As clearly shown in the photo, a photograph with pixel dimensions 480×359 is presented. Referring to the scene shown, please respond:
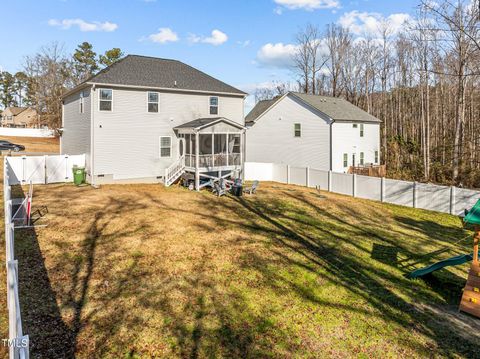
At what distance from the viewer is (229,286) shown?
28.9ft

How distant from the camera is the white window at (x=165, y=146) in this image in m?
22.5

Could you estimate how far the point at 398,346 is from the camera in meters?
6.77

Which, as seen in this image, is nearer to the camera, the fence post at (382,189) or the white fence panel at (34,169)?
the white fence panel at (34,169)

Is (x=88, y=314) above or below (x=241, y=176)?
below

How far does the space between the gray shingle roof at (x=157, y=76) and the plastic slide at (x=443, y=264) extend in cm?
1795

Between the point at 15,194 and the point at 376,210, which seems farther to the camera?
the point at 376,210

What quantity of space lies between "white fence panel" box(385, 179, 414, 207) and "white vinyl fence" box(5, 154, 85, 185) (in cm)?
1885

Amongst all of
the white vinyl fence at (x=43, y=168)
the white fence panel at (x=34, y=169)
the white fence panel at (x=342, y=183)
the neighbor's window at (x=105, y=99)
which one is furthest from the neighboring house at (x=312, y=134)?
the white fence panel at (x=34, y=169)

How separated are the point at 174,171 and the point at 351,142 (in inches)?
635

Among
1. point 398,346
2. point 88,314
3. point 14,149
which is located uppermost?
point 14,149

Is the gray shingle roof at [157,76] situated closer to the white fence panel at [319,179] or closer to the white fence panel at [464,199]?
the white fence panel at [319,179]

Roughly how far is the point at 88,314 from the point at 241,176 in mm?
16660

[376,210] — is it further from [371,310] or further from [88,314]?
[88,314]

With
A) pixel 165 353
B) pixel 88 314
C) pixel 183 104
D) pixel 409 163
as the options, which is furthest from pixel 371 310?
pixel 409 163
